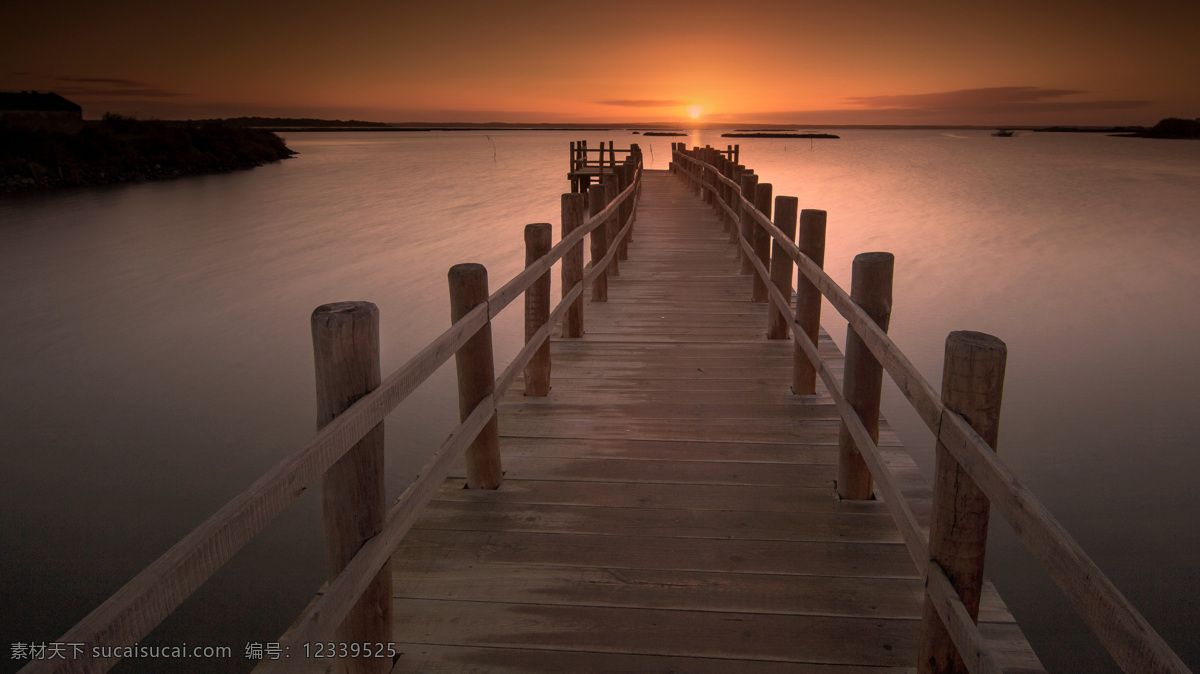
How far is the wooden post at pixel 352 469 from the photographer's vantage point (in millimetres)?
1667

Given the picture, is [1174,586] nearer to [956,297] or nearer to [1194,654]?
[1194,654]

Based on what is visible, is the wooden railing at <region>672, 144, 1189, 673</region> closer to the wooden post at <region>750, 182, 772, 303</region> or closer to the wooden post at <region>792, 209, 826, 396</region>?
the wooden post at <region>792, 209, 826, 396</region>

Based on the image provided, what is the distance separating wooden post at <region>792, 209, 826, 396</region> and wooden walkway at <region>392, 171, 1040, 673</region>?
0.11 metres

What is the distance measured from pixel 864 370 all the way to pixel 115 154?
133ft

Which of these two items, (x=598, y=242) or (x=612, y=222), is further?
(x=612, y=222)

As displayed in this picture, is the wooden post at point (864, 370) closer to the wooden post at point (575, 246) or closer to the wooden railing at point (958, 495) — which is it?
the wooden railing at point (958, 495)

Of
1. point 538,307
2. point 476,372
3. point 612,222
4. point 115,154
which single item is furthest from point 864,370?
point 115,154

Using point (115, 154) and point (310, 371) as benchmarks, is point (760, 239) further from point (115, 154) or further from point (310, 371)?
point (115, 154)

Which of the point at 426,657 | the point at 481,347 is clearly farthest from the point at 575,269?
the point at 426,657

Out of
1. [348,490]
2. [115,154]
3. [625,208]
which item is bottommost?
[348,490]

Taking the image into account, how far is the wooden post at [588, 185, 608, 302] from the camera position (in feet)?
21.9

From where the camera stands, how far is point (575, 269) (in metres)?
5.16

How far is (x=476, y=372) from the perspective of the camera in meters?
2.85

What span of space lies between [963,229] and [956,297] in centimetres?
936
